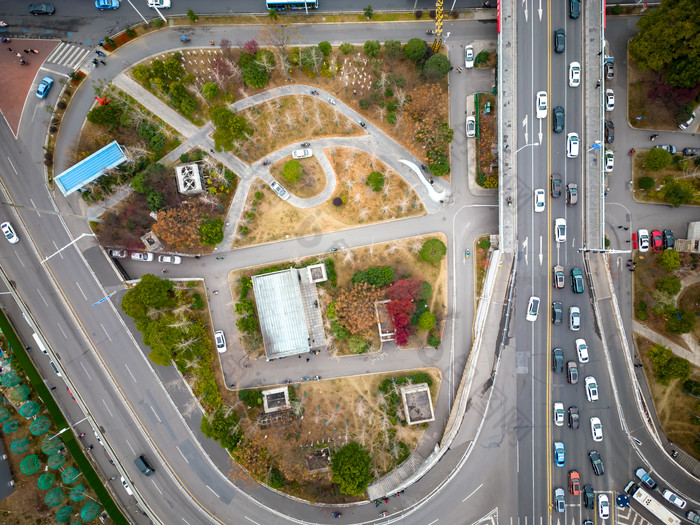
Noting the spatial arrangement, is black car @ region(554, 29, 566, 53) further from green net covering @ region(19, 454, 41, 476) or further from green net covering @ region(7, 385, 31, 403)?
green net covering @ region(19, 454, 41, 476)

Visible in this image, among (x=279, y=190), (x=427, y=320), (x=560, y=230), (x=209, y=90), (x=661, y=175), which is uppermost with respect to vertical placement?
(x=209, y=90)

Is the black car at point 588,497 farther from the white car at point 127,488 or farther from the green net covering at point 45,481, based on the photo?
the green net covering at point 45,481

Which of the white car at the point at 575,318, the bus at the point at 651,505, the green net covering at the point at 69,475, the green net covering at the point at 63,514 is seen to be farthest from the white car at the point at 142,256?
the bus at the point at 651,505

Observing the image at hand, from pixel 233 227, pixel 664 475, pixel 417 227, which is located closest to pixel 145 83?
pixel 233 227

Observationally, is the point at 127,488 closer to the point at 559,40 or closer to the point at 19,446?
the point at 19,446

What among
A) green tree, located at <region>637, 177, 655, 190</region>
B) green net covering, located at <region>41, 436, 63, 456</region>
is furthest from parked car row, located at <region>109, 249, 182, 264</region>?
green tree, located at <region>637, 177, 655, 190</region>

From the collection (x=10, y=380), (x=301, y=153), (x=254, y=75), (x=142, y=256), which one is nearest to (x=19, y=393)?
(x=10, y=380)

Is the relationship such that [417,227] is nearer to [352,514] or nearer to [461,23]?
[461,23]
